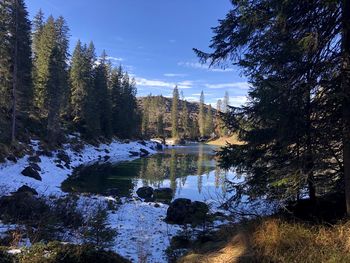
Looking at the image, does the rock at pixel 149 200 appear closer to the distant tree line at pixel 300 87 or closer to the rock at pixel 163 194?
the rock at pixel 163 194

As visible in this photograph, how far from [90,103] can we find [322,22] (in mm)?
48252

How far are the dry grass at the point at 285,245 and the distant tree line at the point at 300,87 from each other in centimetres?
77

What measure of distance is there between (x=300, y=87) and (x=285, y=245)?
10.2 feet

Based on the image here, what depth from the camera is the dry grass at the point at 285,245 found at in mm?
5844

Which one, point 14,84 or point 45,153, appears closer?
point 14,84

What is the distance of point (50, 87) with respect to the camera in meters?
39.6

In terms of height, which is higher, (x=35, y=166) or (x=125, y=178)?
(x=35, y=166)

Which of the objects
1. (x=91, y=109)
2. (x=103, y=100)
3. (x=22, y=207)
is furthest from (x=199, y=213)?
(x=103, y=100)

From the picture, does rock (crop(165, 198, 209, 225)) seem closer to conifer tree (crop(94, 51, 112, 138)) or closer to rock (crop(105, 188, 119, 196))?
rock (crop(105, 188, 119, 196))

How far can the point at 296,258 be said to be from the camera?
589cm

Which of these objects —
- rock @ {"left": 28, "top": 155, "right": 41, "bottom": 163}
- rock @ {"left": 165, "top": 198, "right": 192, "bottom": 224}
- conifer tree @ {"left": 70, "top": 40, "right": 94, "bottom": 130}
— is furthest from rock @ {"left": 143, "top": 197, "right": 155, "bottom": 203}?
conifer tree @ {"left": 70, "top": 40, "right": 94, "bottom": 130}

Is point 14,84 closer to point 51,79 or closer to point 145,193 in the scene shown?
point 51,79

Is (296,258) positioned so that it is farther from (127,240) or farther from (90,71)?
(90,71)

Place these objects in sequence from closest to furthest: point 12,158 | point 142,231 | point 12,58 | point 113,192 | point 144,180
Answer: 1. point 142,231
2. point 113,192
3. point 12,158
4. point 144,180
5. point 12,58
